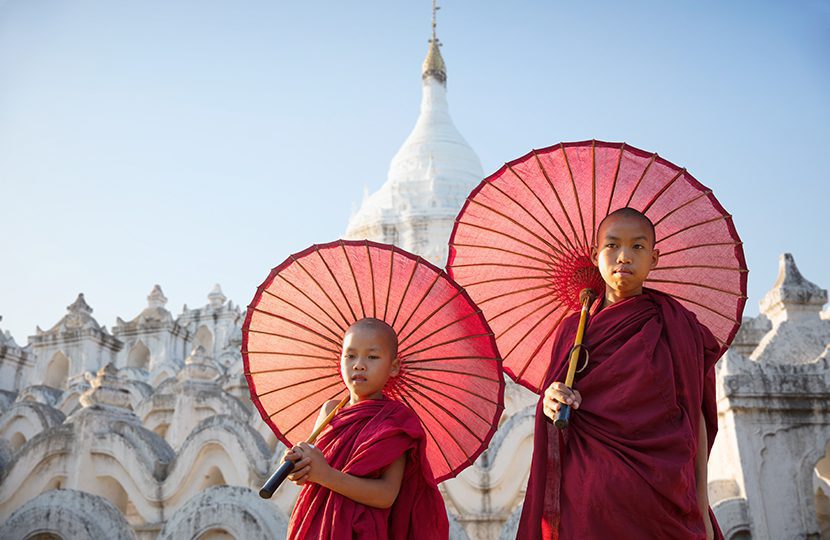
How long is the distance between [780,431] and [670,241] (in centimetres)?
398

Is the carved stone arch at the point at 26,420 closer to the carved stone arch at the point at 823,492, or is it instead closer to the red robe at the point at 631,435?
the carved stone arch at the point at 823,492

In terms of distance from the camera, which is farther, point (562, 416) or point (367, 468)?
point (367, 468)

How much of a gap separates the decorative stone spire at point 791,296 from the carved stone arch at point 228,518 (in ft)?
19.9

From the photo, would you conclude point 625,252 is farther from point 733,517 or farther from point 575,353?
point 733,517

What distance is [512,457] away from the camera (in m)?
9.14

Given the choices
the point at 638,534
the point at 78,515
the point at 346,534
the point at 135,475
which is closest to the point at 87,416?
the point at 135,475

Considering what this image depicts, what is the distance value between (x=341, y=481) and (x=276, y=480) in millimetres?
271

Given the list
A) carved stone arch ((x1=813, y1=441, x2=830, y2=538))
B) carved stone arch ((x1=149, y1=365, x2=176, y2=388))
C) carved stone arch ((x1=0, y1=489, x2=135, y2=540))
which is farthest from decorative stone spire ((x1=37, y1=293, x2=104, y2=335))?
carved stone arch ((x1=813, y1=441, x2=830, y2=538))

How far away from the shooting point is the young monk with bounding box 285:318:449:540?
312 cm

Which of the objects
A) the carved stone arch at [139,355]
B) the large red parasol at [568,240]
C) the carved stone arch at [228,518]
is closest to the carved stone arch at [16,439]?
the carved stone arch at [228,518]

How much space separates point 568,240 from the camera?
3.99 metres

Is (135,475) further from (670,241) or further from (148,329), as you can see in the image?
(148,329)

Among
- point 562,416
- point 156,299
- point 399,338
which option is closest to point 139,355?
point 156,299

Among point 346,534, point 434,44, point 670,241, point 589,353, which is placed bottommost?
point 346,534
